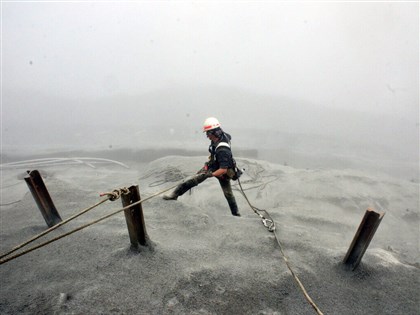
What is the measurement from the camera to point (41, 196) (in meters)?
3.94

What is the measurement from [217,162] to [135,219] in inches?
87.9

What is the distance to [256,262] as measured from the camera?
10.6ft

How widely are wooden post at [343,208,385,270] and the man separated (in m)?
2.26

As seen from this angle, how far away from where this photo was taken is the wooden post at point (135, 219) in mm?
2844

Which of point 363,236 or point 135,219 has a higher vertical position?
point 135,219

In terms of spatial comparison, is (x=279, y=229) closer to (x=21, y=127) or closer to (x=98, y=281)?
(x=98, y=281)

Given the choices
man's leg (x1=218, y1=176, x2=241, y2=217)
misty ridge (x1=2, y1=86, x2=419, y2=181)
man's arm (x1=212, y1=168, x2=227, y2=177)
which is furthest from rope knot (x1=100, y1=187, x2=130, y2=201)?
misty ridge (x1=2, y1=86, x2=419, y2=181)

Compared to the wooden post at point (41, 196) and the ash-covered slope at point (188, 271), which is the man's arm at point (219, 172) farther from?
the wooden post at point (41, 196)

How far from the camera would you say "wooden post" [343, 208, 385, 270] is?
2.86 metres

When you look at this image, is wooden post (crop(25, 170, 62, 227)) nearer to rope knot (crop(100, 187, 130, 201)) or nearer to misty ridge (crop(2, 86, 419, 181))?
rope knot (crop(100, 187, 130, 201))

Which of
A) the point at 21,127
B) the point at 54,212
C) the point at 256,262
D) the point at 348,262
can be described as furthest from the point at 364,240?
the point at 21,127

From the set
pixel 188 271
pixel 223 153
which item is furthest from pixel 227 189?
pixel 188 271

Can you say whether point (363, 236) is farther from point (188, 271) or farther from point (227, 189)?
point (227, 189)

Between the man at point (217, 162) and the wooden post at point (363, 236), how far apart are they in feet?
7.43
